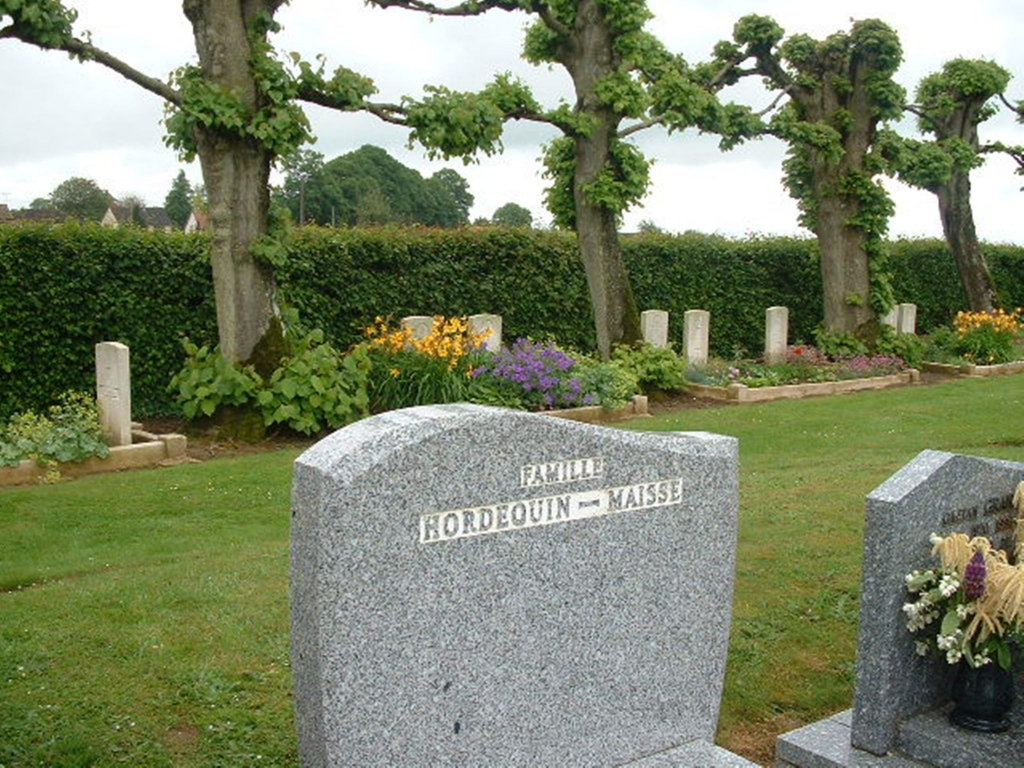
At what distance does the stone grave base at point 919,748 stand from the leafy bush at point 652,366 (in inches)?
409

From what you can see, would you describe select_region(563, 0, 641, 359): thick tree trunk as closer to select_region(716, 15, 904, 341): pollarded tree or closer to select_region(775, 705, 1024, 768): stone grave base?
select_region(716, 15, 904, 341): pollarded tree

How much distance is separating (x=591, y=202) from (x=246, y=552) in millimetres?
9067

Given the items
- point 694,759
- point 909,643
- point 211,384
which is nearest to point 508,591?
point 694,759

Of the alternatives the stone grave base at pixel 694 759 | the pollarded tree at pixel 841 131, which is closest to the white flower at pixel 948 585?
the stone grave base at pixel 694 759

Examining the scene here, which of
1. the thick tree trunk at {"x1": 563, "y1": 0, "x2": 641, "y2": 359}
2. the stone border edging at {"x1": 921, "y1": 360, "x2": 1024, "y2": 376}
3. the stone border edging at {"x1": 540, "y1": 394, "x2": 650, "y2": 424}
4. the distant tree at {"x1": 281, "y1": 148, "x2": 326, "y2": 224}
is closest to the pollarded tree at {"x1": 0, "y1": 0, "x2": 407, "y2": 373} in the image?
the stone border edging at {"x1": 540, "y1": 394, "x2": 650, "y2": 424}

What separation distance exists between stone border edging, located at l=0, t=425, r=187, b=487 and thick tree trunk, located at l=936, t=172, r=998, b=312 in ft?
59.4

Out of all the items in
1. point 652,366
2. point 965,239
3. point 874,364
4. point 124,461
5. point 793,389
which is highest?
point 965,239

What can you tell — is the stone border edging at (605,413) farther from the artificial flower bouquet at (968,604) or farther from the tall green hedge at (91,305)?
the artificial flower bouquet at (968,604)

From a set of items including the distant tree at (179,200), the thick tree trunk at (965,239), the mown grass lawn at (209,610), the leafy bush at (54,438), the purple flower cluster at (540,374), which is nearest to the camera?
the mown grass lawn at (209,610)

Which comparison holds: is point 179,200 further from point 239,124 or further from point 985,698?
point 985,698

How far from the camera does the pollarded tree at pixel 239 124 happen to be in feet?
36.3

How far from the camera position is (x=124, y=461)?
10.7 meters

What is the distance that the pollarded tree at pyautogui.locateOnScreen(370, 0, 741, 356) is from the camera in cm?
1481

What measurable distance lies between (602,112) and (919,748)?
1197cm
